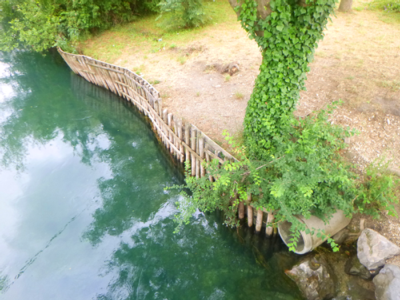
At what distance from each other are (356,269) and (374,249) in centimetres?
66

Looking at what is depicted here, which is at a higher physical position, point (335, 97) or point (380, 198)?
point (335, 97)

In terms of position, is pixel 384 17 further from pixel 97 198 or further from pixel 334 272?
pixel 97 198

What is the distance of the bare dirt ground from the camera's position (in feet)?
22.7

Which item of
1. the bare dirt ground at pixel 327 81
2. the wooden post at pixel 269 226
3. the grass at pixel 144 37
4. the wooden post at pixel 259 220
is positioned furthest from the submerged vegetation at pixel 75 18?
the wooden post at pixel 269 226

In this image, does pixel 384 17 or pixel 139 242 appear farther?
pixel 384 17

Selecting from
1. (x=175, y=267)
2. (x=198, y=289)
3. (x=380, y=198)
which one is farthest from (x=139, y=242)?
(x=380, y=198)

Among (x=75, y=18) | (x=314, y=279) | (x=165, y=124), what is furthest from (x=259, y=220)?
(x=75, y=18)

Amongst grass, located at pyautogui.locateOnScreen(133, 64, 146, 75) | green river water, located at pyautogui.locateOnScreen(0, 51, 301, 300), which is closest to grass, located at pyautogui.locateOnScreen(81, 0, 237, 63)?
grass, located at pyautogui.locateOnScreen(133, 64, 146, 75)

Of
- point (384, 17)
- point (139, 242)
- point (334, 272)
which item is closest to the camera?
point (334, 272)

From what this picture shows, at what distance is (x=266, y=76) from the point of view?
18.5 ft

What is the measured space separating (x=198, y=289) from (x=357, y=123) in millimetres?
6034

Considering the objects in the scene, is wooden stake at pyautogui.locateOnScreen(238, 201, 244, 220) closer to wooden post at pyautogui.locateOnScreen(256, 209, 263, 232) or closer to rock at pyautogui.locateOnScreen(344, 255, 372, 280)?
wooden post at pyautogui.locateOnScreen(256, 209, 263, 232)

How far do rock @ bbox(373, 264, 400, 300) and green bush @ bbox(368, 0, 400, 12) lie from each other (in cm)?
1572

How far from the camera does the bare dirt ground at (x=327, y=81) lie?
22.7ft
